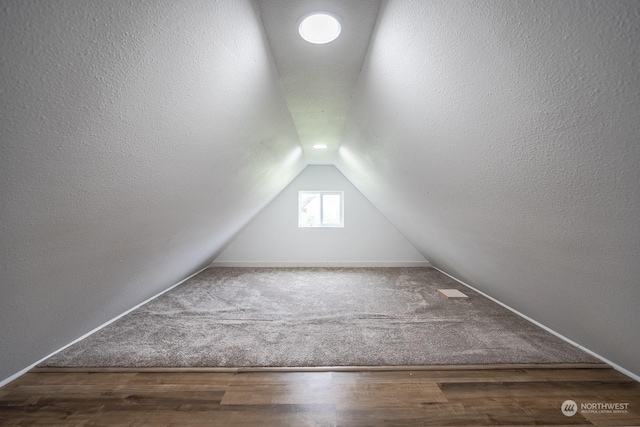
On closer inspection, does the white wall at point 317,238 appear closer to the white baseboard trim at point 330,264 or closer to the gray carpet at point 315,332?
the white baseboard trim at point 330,264

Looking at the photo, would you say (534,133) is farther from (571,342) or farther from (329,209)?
(329,209)

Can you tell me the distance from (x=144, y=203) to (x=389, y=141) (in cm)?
165

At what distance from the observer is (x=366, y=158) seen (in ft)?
8.54

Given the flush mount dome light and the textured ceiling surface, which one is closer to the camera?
the textured ceiling surface

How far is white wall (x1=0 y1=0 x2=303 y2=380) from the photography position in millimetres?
628

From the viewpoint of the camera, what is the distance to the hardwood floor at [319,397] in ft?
3.93

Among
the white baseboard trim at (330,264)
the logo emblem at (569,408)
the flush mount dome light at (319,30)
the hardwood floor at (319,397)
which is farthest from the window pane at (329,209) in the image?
the logo emblem at (569,408)

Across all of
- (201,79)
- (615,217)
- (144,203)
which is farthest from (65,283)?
(615,217)

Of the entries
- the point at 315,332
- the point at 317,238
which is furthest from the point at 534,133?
the point at 317,238

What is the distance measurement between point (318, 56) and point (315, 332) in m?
2.04

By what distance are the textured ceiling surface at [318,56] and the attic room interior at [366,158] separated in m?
0.01

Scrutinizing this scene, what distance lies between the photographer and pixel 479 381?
1.46m

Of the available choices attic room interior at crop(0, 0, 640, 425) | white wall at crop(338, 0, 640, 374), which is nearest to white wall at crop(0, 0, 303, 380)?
attic room interior at crop(0, 0, 640, 425)

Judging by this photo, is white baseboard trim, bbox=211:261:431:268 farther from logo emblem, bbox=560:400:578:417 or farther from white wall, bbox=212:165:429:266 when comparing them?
logo emblem, bbox=560:400:578:417
